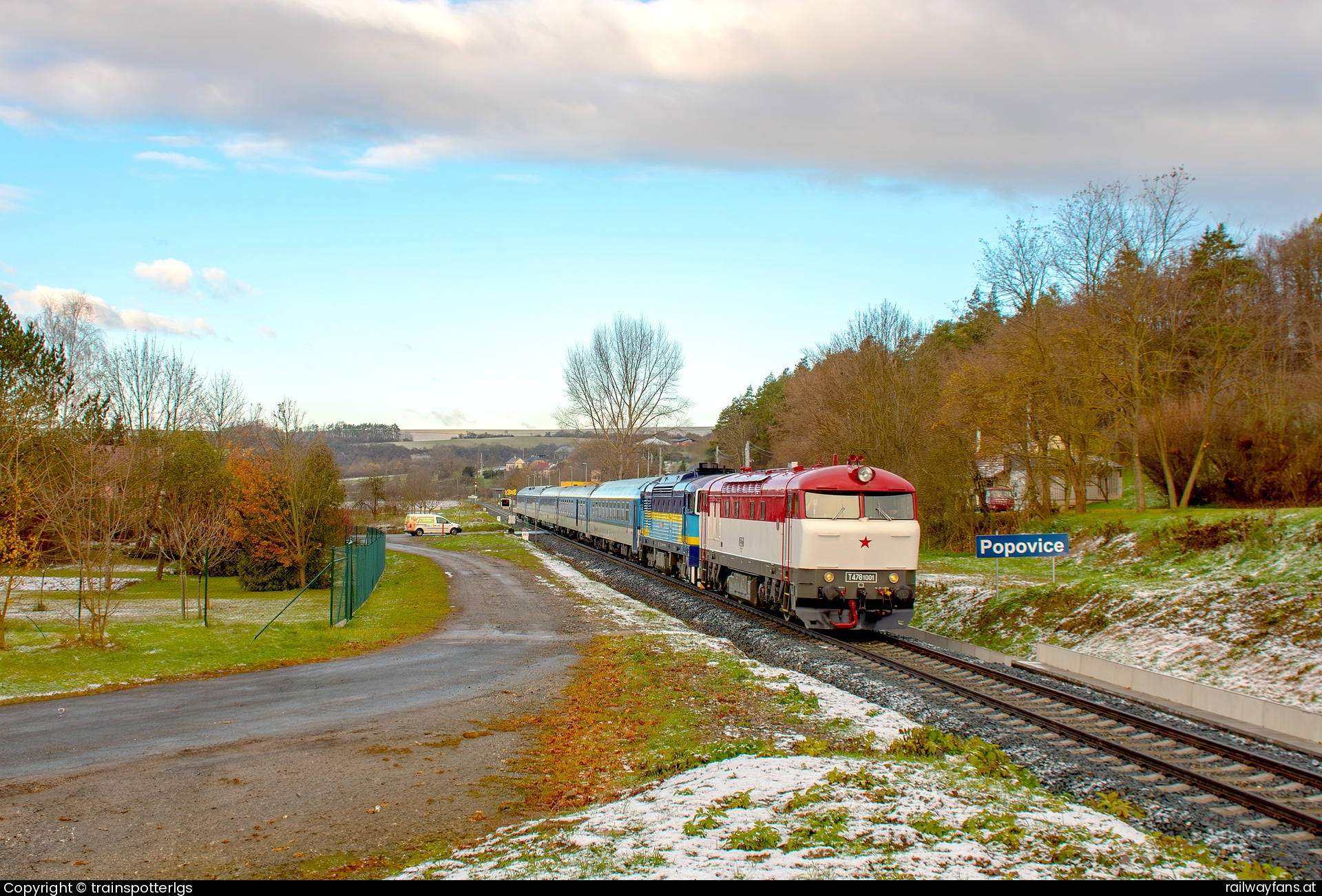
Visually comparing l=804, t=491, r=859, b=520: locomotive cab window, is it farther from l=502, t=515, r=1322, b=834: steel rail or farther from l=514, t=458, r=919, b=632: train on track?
l=502, t=515, r=1322, b=834: steel rail

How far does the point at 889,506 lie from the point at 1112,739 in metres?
7.97

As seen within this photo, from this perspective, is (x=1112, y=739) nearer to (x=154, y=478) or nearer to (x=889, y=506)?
(x=889, y=506)

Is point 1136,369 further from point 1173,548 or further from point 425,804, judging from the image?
point 425,804

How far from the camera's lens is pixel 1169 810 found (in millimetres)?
7824

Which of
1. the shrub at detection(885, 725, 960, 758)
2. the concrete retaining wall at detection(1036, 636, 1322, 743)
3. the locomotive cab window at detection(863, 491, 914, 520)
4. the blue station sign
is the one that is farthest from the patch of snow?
the blue station sign

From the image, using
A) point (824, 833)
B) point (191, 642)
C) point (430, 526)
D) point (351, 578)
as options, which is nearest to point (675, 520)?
point (351, 578)

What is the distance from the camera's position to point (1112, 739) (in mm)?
10188

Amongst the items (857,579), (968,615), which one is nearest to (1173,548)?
(968,615)

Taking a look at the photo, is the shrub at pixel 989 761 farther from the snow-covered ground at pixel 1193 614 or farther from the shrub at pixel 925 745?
the snow-covered ground at pixel 1193 614

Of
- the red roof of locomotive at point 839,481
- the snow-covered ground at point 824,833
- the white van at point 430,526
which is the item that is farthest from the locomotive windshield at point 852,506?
the white van at point 430,526

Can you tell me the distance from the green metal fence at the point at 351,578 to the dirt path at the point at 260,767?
5.40 meters

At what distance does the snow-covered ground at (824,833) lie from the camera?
5855 mm

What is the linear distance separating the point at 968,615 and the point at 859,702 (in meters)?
9.54

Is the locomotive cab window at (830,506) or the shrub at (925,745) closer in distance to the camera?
the shrub at (925,745)
